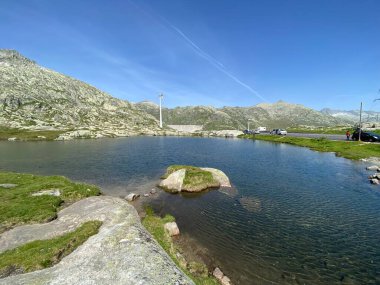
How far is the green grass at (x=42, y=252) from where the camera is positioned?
17.0 meters

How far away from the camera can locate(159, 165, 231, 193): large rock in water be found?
44938 mm

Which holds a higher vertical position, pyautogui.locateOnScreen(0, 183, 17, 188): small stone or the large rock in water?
pyautogui.locateOnScreen(0, 183, 17, 188): small stone

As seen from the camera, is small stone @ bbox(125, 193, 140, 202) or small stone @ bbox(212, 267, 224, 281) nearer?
small stone @ bbox(212, 267, 224, 281)

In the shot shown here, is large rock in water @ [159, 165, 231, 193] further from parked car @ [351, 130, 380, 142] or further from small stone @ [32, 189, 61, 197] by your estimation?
parked car @ [351, 130, 380, 142]

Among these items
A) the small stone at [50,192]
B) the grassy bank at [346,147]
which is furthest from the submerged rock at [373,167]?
the small stone at [50,192]

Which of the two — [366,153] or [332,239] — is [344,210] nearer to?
[332,239]

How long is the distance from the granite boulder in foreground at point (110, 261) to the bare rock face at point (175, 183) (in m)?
21.5

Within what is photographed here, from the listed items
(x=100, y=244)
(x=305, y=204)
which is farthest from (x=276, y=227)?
(x=100, y=244)

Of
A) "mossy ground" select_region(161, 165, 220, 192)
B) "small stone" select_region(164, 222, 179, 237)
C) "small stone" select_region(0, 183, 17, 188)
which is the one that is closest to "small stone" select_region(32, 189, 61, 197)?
"small stone" select_region(0, 183, 17, 188)

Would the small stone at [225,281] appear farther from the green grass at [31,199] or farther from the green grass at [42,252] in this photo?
the green grass at [31,199]

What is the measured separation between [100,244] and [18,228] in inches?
507

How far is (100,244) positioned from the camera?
17.5 metres

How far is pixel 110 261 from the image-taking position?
1534 centimetres

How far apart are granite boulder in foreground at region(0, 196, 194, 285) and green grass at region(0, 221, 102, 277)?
58.4 inches
